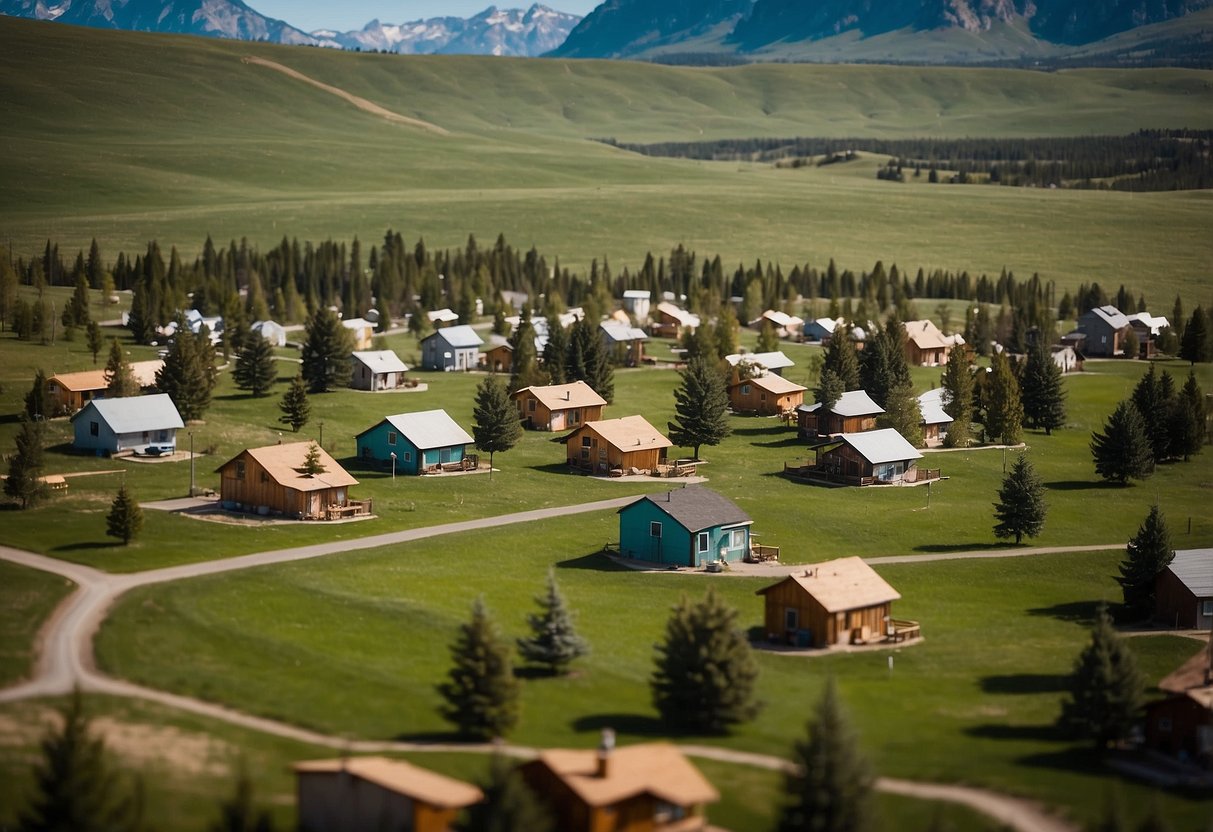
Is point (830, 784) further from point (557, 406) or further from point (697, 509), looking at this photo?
point (557, 406)

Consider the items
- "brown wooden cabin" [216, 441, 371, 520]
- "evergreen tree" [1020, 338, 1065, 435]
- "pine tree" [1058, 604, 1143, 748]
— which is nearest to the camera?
"pine tree" [1058, 604, 1143, 748]

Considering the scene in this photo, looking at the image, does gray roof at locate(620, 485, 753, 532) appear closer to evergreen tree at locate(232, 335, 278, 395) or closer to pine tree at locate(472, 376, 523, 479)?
pine tree at locate(472, 376, 523, 479)

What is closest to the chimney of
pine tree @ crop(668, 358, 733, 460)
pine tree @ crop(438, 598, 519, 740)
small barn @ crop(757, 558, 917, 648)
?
pine tree @ crop(438, 598, 519, 740)

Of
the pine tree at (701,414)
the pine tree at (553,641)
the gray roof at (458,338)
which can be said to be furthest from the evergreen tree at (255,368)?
the pine tree at (553,641)

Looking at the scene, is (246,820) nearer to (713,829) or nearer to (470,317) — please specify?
(713,829)

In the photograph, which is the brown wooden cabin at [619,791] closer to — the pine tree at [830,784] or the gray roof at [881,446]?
the pine tree at [830,784]

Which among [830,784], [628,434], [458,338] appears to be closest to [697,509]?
[628,434]
